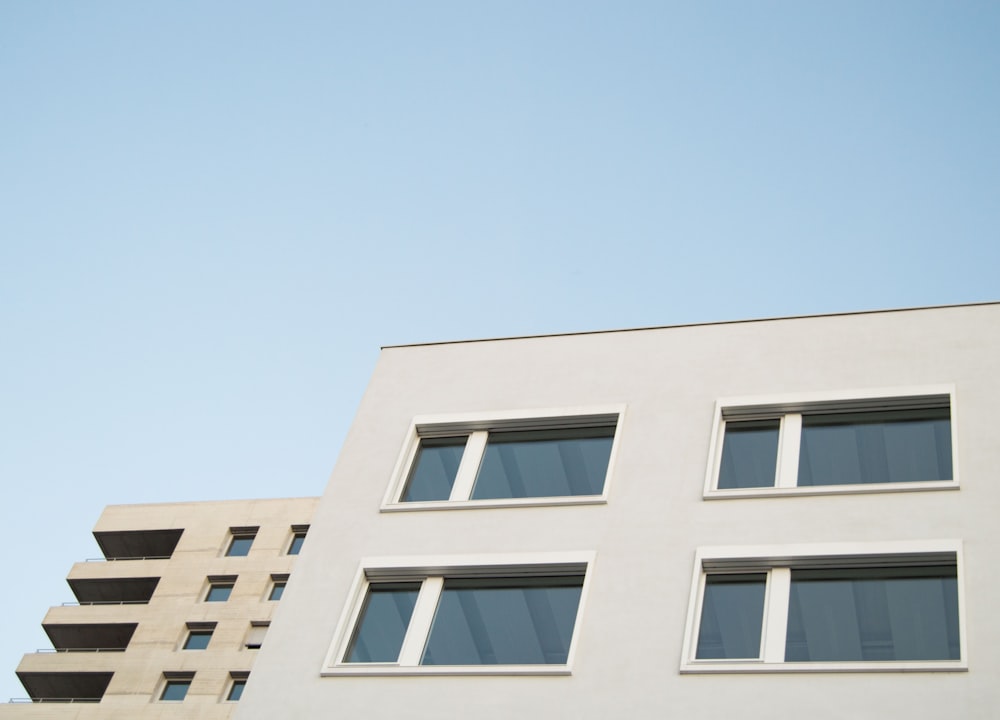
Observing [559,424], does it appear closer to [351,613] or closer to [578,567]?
[578,567]

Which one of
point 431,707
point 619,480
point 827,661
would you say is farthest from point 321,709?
point 827,661

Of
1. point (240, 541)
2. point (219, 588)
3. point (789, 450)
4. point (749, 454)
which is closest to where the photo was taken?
point (789, 450)

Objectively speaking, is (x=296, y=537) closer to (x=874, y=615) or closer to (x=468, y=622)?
(x=468, y=622)

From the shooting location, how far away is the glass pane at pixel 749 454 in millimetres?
16781

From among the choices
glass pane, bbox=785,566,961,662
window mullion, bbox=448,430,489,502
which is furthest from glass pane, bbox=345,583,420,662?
glass pane, bbox=785,566,961,662

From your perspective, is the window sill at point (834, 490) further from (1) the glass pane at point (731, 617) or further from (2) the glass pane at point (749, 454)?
(1) the glass pane at point (731, 617)

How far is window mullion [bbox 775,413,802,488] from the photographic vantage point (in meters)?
16.6

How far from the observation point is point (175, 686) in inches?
2101

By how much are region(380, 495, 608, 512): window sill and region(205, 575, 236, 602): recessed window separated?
41.6 metres

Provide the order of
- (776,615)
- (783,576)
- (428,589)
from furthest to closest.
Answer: (428,589)
(783,576)
(776,615)

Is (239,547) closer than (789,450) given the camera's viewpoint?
No

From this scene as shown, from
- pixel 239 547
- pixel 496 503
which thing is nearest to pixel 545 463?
pixel 496 503

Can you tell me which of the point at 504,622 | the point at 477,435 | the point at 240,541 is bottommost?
the point at 504,622

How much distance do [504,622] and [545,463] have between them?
10.2 ft
